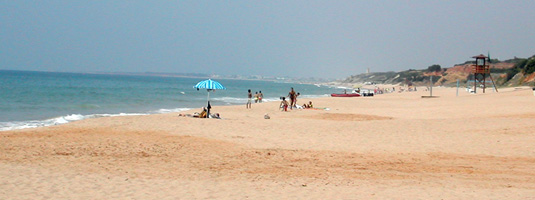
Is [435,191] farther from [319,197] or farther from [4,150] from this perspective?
[4,150]

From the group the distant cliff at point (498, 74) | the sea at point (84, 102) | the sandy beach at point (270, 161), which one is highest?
the distant cliff at point (498, 74)

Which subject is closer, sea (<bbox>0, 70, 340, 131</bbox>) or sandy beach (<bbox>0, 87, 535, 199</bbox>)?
sandy beach (<bbox>0, 87, 535, 199</bbox>)

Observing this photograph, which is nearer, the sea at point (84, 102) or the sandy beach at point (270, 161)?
the sandy beach at point (270, 161)

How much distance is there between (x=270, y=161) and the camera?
10.1 m

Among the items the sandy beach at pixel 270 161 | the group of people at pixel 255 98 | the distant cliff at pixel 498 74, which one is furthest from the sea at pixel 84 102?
the distant cliff at pixel 498 74

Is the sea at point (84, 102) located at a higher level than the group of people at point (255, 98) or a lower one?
lower

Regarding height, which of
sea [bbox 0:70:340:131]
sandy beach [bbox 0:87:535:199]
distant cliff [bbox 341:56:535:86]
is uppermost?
distant cliff [bbox 341:56:535:86]

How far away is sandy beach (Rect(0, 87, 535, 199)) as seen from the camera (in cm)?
741

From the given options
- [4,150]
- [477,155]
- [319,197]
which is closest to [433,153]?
[477,155]

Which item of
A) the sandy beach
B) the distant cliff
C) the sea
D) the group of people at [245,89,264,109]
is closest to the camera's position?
the sandy beach

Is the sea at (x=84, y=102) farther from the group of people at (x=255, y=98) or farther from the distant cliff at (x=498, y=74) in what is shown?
the distant cliff at (x=498, y=74)

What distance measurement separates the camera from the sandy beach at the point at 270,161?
24.3 ft

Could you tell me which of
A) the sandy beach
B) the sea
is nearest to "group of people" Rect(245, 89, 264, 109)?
the sea

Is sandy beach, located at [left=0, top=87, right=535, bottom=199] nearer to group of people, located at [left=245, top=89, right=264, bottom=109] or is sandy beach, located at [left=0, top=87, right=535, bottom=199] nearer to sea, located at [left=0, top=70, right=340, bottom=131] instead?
sea, located at [left=0, top=70, right=340, bottom=131]
